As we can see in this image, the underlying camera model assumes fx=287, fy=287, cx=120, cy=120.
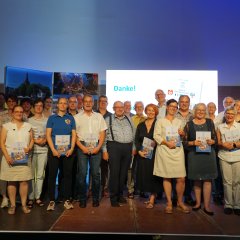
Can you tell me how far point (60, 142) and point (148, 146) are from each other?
114 cm

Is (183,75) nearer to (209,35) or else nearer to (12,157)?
(209,35)

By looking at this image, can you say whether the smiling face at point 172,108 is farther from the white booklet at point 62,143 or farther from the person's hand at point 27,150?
the person's hand at point 27,150

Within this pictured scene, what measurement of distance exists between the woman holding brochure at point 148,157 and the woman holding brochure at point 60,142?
92 cm

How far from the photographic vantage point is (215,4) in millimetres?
6023

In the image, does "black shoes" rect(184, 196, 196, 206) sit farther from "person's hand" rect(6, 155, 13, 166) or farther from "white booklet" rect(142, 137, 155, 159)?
"person's hand" rect(6, 155, 13, 166)

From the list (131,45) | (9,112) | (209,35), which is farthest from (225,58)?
(9,112)

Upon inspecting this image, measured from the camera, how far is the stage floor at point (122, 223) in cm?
290

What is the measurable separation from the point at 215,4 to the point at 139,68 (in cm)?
206

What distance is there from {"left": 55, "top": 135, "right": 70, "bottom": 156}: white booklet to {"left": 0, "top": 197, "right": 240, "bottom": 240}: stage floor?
77 centimetres

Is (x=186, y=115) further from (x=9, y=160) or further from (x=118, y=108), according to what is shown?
(x=9, y=160)

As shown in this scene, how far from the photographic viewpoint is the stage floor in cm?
290

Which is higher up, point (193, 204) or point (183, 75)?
point (183, 75)

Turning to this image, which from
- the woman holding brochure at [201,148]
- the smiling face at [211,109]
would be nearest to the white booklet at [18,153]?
the woman holding brochure at [201,148]

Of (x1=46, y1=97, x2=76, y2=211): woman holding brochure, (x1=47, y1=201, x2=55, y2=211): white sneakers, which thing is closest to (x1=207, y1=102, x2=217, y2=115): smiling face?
(x1=46, y1=97, x2=76, y2=211): woman holding brochure
